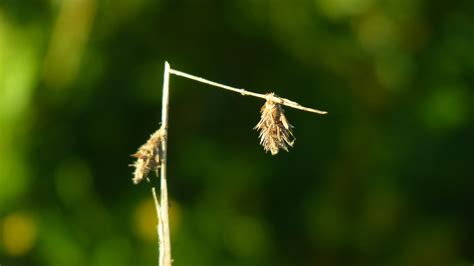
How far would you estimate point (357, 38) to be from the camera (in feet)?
9.18

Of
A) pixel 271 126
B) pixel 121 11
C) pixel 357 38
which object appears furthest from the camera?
pixel 357 38

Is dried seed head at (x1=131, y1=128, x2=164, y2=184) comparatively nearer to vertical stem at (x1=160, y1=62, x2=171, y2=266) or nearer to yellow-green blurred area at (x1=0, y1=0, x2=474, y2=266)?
vertical stem at (x1=160, y1=62, x2=171, y2=266)

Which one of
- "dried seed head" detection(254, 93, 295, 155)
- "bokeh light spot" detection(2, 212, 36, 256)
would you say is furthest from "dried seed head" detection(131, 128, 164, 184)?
"bokeh light spot" detection(2, 212, 36, 256)

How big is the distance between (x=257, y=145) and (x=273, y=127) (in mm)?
1794

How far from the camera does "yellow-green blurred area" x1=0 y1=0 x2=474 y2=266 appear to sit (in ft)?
8.71

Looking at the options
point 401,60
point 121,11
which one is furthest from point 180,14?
point 401,60

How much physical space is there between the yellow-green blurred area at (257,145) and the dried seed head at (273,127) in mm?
1635

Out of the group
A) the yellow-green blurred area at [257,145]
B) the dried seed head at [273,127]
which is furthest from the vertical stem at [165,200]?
the yellow-green blurred area at [257,145]

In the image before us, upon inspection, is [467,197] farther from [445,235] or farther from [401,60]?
[401,60]

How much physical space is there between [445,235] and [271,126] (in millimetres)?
2077

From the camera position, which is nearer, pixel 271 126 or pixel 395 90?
pixel 271 126

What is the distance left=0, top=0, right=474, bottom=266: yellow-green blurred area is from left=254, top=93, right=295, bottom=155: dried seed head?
1635 mm

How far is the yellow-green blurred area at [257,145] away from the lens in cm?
266

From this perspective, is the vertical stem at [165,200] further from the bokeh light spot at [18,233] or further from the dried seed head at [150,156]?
the bokeh light spot at [18,233]
